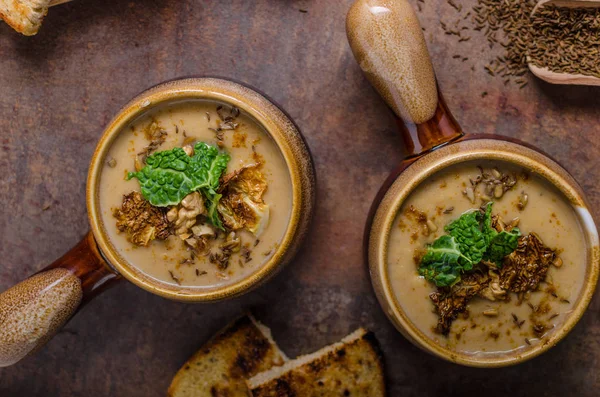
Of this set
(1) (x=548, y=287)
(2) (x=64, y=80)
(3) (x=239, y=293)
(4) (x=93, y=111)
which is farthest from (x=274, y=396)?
(2) (x=64, y=80)

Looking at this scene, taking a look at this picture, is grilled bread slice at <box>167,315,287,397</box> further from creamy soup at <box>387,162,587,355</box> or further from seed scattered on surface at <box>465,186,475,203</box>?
seed scattered on surface at <box>465,186,475,203</box>

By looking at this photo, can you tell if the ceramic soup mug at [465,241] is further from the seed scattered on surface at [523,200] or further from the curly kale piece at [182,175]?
the curly kale piece at [182,175]

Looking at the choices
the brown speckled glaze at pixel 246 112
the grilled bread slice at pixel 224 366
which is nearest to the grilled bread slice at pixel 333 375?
the grilled bread slice at pixel 224 366

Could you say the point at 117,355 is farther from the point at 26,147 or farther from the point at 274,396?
the point at 26,147

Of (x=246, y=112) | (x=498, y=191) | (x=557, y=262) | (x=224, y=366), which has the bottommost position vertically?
(x=224, y=366)

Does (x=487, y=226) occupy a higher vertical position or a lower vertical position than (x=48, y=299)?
higher

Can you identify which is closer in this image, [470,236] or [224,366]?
[470,236]

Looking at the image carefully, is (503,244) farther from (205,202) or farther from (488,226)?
(205,202)

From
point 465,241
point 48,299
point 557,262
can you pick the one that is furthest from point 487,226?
point 48,299
